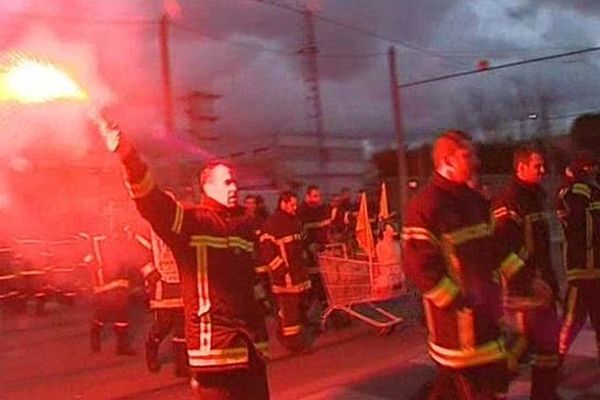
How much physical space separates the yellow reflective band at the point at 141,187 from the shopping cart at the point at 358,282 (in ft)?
21.7

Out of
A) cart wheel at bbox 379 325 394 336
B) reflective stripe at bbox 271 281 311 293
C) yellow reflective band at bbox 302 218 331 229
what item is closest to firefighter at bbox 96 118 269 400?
reflective stripe at bbox 271 281 311 293

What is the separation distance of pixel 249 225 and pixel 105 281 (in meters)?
5.59

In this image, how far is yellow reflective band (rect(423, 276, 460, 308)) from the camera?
4.71 m

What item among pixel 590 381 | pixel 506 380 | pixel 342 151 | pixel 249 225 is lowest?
pixel 590 381

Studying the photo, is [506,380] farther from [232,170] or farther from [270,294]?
[270,294]

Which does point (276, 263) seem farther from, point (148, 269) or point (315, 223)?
point (315, 223)

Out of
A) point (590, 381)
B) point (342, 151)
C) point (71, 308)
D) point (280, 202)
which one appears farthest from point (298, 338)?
point (342, 151)

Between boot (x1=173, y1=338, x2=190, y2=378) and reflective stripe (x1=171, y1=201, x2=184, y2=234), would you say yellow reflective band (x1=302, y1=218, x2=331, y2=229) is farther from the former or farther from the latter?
reflective stripe (x1=171, y1=201, x2=184, y2=234)

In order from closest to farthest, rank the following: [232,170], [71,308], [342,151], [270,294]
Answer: [232,170], [270,294], [71,308], [342,151]

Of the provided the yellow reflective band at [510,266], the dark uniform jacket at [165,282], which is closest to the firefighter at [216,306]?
the yellow reflective band at [510,266]

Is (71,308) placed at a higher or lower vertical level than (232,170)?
lower

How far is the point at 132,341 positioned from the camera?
38.7 feet

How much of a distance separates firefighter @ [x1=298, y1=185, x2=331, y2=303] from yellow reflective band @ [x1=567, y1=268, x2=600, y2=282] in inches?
204

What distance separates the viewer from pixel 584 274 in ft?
26.2
